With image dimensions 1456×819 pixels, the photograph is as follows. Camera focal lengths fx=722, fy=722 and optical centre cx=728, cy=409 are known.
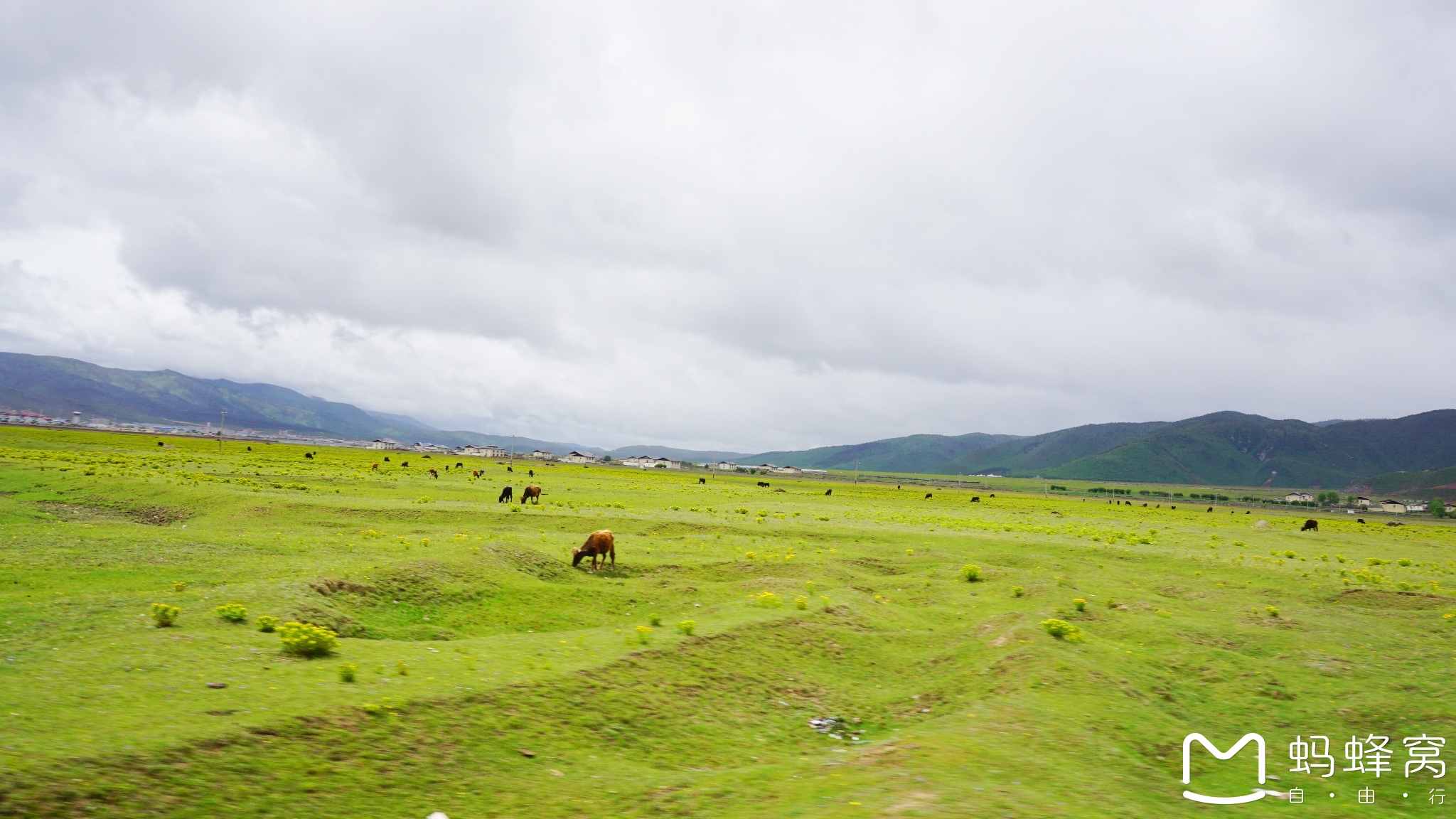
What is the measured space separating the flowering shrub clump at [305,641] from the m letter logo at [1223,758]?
14652 millimetres

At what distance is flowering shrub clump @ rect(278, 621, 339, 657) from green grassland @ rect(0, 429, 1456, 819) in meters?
0.33

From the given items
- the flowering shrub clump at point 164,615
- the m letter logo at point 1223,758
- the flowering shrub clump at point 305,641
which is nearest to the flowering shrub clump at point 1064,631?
the m letter logo at point 1223,758

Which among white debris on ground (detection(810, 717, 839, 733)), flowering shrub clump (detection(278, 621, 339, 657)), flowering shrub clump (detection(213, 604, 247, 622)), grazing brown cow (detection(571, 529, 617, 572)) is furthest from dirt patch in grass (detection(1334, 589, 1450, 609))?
flowering shrub clump (detection(213, 604, 247, 622))

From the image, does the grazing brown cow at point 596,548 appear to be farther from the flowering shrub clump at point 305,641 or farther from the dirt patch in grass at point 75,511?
the dirt patch in grass at point 75,511

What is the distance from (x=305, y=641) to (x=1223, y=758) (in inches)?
657

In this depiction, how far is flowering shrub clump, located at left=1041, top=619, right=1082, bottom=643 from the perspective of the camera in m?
18.2

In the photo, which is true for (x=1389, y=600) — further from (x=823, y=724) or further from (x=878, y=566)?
(x=823, y=724)

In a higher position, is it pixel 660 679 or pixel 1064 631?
pixel 1064 631

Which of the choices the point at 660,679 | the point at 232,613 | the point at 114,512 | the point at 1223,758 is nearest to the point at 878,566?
the point at 1223,758

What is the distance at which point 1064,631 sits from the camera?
60.3 ft

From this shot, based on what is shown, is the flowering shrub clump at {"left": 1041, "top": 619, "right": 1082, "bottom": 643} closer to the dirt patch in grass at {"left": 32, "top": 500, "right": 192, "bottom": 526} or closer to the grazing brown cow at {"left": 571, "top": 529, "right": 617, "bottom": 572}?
the grazing brown cow at {"left": 571, "top": 529, "right": 617, "bottom": 572}

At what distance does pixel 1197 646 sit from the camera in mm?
19781

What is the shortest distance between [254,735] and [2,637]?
7833 mm

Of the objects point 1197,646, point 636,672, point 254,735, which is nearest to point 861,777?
point 636,672
